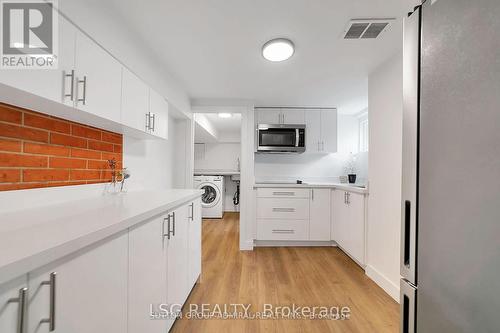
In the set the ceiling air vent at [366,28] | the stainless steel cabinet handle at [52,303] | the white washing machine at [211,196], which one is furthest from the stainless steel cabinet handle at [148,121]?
the white washing machine at [211,196]

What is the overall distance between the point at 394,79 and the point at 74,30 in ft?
7.65

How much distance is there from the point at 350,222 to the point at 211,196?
3254 mm

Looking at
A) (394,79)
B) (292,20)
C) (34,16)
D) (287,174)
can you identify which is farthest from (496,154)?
(287,174)

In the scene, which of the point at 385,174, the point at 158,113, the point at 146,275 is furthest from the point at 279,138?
the point at 146,275

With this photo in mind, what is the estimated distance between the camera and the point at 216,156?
6.06 meters

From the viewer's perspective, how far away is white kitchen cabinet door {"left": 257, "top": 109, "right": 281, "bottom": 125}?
3494 mm

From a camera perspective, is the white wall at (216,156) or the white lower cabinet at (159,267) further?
the white wall at (216,156)

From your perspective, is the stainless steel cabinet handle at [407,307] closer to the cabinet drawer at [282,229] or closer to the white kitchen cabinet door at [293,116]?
the cabinet drawer at [282,229]

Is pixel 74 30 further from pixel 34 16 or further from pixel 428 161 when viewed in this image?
pixel 428 161

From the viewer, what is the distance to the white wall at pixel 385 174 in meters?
1.90

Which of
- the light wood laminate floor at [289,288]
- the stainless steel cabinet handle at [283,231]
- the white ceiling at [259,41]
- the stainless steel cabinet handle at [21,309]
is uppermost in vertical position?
the white ceiling at [259,41]

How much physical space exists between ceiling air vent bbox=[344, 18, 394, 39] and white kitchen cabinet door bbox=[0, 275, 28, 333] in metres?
2.01

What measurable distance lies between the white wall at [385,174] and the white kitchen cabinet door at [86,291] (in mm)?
2013

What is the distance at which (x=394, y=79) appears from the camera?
6.46 ft
